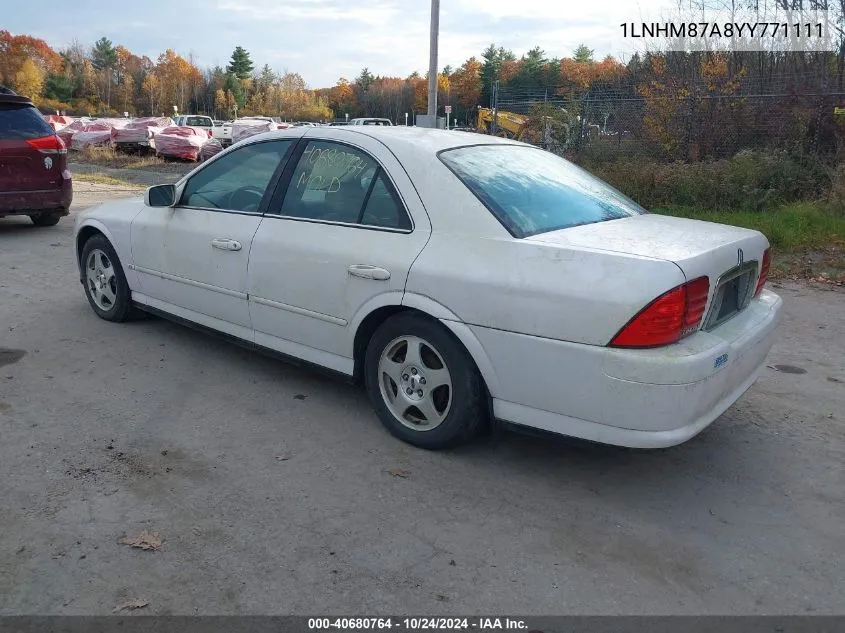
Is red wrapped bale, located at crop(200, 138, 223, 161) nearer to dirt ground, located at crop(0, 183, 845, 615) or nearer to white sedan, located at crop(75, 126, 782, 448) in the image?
white sedan, located at crop(75, 126, 782, 448)

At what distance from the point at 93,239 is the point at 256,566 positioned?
153 inches

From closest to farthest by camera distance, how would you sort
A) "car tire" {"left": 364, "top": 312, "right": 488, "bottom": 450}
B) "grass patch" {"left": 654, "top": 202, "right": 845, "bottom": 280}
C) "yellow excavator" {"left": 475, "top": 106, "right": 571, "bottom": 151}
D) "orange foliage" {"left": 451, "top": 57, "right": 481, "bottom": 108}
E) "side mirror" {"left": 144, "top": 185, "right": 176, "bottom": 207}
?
"car tire" {"left": 364, "top": 312, "right": 488, "bottom": 450}
"side mirror" {"left": 144, "top": 185, "right": 176, "bottom": 207}
"grass patch" {"left": 654, "top": 202, "right": 845, "bottom": 280}
"yellow excavator" {"left": 475, "top": 106, "right": 571, "bottom": 151}
"orange foliage" {"left": 451, "top": 57, "right": 481, "bottom": 108}

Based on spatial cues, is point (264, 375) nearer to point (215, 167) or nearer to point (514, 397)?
point (215, 167)

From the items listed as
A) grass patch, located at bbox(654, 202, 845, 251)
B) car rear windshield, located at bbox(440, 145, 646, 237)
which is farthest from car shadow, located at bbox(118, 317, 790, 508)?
grass patch, located at bbox(654, 202, 845, 251)

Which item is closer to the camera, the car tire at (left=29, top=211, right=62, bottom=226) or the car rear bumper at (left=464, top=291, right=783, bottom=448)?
the car rear bumper at (left=464, top=291, right=783, bottom=448)

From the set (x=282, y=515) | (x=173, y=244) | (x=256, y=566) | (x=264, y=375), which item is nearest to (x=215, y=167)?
(x=173, y=244)

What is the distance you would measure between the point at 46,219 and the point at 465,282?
9.20 m

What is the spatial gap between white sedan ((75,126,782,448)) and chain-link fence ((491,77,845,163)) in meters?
9.33

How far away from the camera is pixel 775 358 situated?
5246 millimetres

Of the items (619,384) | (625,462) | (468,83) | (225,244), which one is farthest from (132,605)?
(468,83)

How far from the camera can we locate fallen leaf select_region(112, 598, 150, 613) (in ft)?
8.20

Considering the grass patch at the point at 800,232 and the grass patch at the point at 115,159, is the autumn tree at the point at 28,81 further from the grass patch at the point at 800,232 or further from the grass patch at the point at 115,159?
the grass patch at the point at 800,232

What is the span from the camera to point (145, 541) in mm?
2879

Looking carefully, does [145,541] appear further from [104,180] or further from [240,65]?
[240,65]
